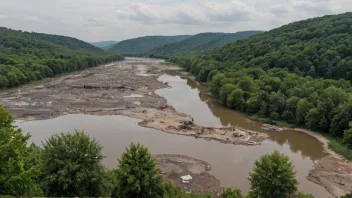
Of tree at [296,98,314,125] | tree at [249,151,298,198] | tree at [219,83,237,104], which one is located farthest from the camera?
tree at [219,83,237,104]

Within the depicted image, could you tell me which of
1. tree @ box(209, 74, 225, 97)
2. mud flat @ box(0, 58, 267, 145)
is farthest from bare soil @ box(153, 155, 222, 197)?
tree @ box(209, 74, 225, 97)

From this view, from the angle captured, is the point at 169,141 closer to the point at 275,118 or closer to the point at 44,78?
the point at 275,118

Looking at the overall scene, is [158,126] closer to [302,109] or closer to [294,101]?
[302,109]

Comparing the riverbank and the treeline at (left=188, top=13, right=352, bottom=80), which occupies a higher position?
the treeline at (left=188, top=13, right=352, bottom=80)

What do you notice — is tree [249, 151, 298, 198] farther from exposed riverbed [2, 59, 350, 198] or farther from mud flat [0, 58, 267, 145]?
mud flat [0, 58, 267, 145]

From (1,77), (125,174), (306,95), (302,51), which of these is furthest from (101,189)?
(302,51)

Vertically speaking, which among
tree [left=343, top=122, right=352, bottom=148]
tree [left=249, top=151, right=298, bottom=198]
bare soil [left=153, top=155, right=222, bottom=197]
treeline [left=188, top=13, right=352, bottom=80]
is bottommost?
bare soil [left=153, top=155, right=222, bottom=197]

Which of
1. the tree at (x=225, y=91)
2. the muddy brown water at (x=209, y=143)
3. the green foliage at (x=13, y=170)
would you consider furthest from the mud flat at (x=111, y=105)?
the green foliage at (x=13, y=170)
